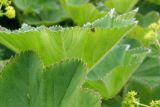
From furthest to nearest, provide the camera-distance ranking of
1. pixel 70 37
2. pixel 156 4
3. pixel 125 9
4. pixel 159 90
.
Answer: pixel 156 4
pixel 125 9
pixel 159 90
pixel 70 37

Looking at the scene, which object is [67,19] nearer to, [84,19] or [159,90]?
[84,19]

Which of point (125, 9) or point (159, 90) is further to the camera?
point (125, 9)

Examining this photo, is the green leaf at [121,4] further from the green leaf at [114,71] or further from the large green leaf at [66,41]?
the large green leaf at [66,41]

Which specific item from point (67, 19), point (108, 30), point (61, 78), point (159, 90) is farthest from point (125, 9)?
point (61, 78)

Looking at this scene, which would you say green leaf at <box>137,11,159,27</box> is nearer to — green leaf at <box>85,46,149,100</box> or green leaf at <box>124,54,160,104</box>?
green leaf at <box>124,54,160,104</box>

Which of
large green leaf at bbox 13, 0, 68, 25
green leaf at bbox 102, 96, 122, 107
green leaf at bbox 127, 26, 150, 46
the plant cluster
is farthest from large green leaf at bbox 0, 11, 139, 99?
large green leaf at bbox 13, 0, 68, 25

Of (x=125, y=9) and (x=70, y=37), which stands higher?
(x=125, y=9)

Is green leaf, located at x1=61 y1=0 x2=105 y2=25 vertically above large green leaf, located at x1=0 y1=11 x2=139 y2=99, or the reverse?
green leaf, located at x1=61 y1=0 x2=105 y2=25
